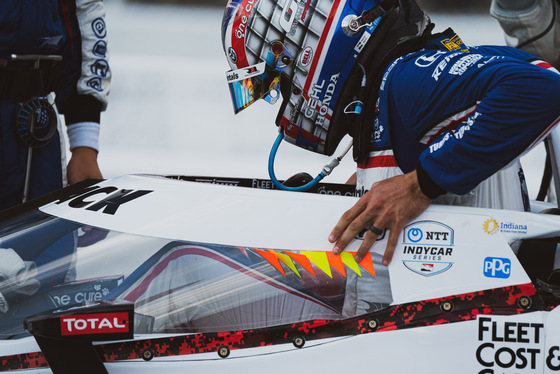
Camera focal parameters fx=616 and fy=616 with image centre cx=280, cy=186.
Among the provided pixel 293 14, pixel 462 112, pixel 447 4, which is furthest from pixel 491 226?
pixel 447 4

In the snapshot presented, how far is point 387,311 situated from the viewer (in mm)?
1066

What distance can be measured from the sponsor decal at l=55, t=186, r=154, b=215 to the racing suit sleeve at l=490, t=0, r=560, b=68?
1.68 m

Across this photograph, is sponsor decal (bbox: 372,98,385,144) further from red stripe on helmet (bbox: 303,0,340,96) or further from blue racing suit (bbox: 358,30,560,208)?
red stripe on helmet (bbox: 303,0,340,96)

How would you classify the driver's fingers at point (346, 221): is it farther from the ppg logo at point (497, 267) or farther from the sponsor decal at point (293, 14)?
the sponsor decal at point (293, 14)

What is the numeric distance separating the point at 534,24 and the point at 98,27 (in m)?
1.56

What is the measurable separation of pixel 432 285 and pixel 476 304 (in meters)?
0.08

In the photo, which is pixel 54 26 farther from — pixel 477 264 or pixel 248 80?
pixel 477 264

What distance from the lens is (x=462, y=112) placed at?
119 centimetres

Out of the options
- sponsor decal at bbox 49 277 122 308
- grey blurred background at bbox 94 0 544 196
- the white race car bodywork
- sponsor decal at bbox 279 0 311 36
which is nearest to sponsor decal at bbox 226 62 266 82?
sponsor decal at bbox 279 0 311 36

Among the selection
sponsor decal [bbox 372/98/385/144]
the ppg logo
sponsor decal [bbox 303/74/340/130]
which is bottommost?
the ppg logo

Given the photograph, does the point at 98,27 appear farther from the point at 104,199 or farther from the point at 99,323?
the point at 99,323

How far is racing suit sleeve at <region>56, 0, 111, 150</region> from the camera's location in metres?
1.95

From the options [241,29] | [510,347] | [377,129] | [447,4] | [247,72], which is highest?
[447,4]

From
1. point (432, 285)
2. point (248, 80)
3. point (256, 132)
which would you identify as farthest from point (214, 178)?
point (256, 132)
